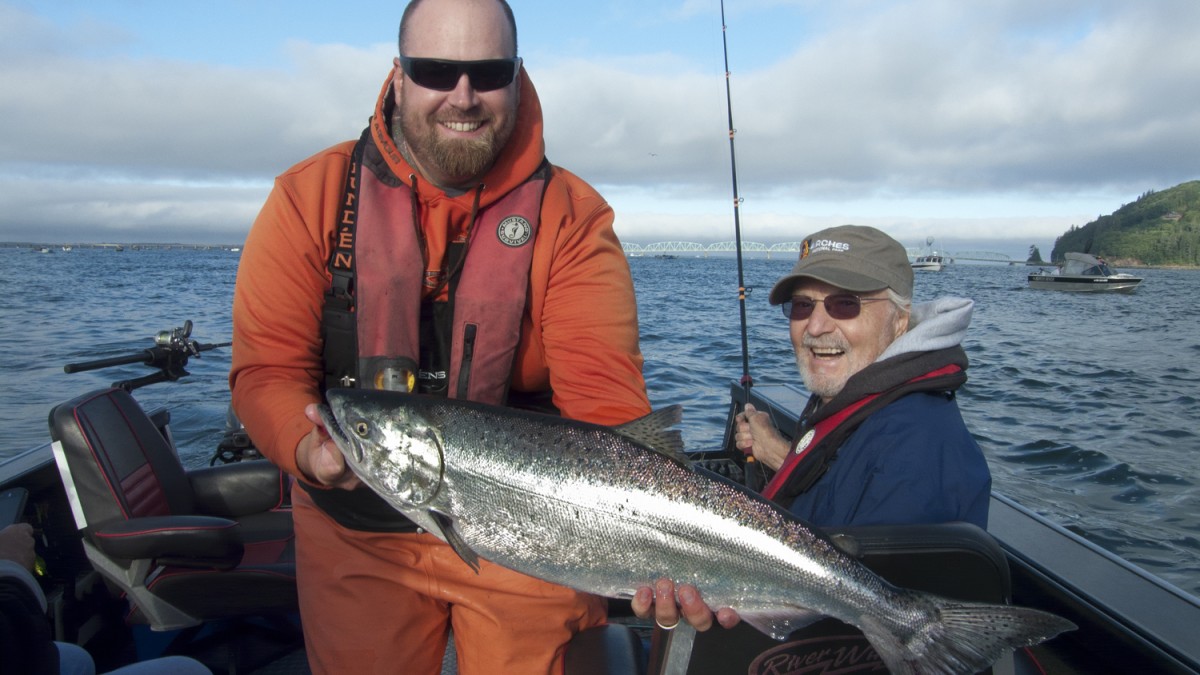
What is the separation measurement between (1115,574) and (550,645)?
2.65m

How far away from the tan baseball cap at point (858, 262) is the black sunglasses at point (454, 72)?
154 cm

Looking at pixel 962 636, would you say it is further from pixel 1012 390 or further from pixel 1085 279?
pixel 1085 279

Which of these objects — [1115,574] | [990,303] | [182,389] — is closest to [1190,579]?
[1115,574]

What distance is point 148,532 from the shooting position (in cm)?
376

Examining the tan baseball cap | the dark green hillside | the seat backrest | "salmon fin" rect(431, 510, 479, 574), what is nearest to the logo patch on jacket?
"salmon fin" rect(431, 510, 479, 574)

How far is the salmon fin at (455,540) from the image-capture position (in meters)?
2.35

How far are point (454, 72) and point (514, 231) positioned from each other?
1.99ft

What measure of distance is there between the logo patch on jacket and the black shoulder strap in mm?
545

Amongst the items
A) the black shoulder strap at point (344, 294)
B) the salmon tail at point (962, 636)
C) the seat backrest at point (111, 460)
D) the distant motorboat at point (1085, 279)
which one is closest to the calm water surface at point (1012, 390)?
the seat backrest at point (111, 460)

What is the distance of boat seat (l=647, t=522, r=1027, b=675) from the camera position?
79.0 inches

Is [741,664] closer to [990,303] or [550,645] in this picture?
[550,645]

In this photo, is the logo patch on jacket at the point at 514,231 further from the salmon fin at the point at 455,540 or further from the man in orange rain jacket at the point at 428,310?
the salmon fin at the point at 455,540

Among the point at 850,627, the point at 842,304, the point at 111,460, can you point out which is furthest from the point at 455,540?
the point at 111,460

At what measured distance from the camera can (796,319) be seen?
352 centimetres
